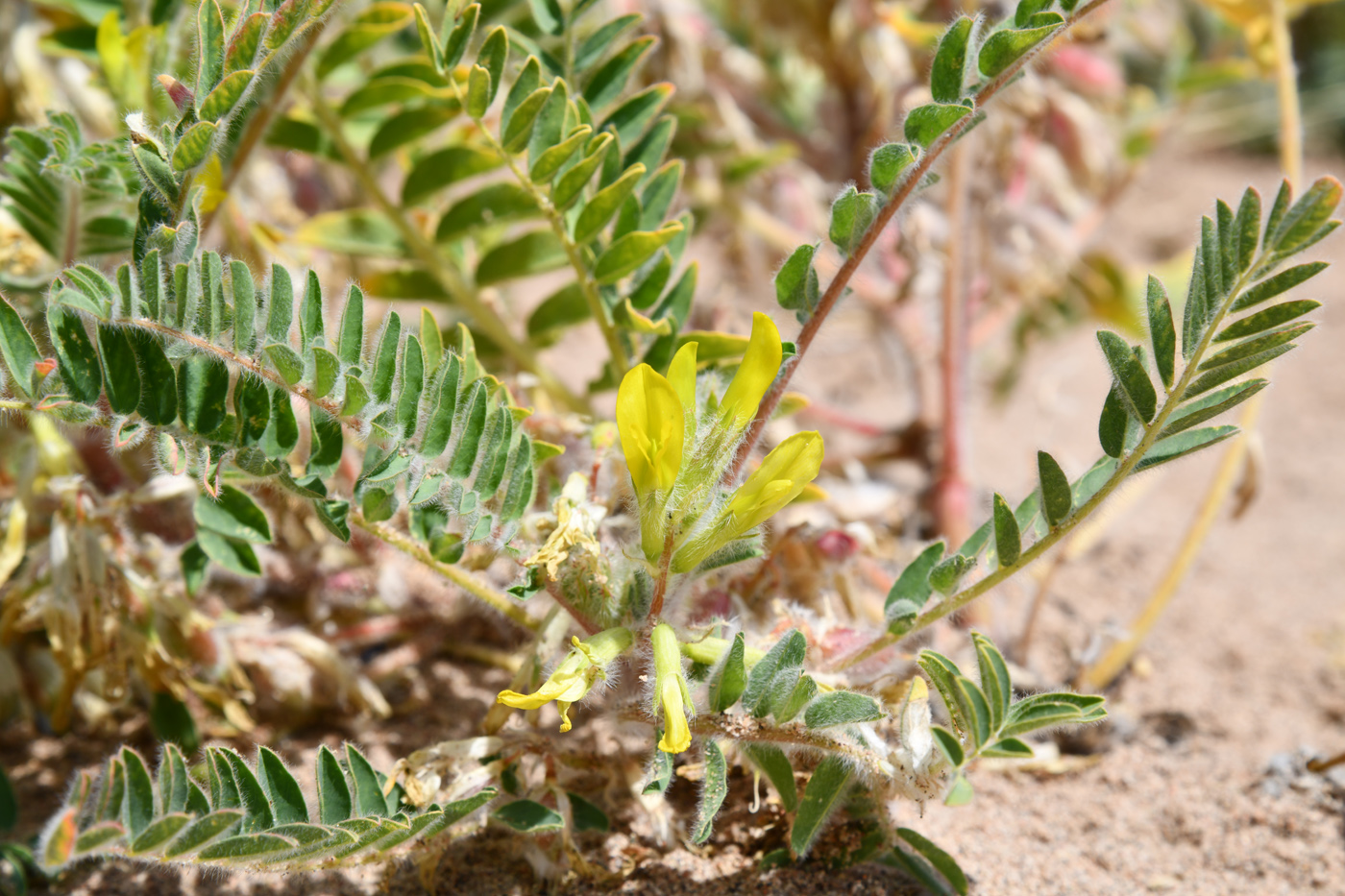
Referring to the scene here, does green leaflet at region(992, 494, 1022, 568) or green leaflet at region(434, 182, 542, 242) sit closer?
green leaflet at region(992, 494, 1022, 568)

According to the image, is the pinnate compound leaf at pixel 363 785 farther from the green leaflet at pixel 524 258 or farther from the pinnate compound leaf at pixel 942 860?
the green leaflet at pixel 524 258

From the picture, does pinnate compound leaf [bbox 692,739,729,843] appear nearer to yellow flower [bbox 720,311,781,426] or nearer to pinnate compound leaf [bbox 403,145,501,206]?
yellow flower [bbox 720,311,781,426]

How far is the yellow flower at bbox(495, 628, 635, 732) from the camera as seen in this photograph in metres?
0.85

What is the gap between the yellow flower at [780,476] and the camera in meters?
0.86

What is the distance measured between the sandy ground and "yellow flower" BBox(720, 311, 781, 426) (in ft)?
1.60

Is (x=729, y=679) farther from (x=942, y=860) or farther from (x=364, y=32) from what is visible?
(x=364, y=32)

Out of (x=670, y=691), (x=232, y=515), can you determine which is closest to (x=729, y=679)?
(x=670, y=691)

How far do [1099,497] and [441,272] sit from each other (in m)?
0.96

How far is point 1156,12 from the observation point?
325 centimetres

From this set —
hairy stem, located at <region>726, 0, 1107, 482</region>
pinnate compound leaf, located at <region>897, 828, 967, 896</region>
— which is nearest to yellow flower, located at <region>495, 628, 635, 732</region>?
hairy stem, located at <region>726, 0, 1107, 482</region>

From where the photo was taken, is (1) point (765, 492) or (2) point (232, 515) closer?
(1) point (765, 492)

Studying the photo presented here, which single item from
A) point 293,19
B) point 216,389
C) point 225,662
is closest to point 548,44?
point 293,19

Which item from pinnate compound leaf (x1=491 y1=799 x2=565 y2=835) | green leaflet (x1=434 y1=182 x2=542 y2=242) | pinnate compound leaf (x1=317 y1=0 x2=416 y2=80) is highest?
pinnate compound leaf (x1=317 y1=0 x2=416 y2=80)

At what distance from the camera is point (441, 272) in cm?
152
